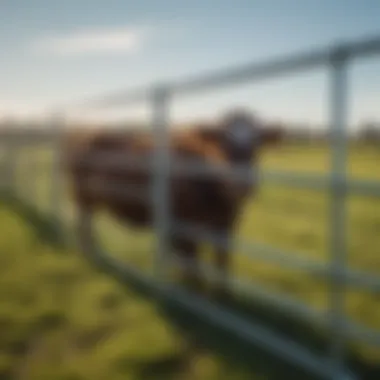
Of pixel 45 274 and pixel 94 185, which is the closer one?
pixel 45 274

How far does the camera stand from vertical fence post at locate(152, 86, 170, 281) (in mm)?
2826

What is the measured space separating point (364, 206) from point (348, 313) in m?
3.03

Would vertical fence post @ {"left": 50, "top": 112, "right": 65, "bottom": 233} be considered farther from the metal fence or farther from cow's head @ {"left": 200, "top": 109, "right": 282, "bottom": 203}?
the metal fence

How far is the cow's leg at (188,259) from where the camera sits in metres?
2.79

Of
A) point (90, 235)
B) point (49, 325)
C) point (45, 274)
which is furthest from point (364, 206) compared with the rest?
point (49, 325)

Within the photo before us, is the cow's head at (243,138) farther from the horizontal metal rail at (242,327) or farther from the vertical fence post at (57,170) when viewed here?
the vertical fence post at (57,170)

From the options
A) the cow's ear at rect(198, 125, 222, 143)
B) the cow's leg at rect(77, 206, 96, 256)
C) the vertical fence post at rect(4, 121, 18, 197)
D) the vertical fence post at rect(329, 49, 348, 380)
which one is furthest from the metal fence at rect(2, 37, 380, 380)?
the vertical fence post at rect(4, 121, 18, 197)

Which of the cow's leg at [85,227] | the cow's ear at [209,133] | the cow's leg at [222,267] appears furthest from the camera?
the cow's leg at [85,227]

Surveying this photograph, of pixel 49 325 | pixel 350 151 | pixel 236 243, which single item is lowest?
pixel 49 325

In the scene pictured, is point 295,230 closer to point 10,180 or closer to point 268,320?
point 268,320

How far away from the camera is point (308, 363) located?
187cm

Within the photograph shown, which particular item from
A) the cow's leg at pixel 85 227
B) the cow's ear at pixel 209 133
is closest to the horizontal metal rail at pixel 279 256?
the cow's ear at pixel 209 133

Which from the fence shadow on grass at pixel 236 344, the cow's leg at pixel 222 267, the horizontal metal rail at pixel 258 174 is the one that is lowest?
the fence shadow on grass at pixel 236 344

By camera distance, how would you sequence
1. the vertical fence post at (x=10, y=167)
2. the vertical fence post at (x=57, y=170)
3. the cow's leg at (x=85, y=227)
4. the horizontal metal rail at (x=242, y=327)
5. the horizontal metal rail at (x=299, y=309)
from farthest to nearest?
the vertical fence post at (x=10, y=167) → the vertical fence post at (x=57, y=170) → the cow's leg at (x=85, y=227) → the horizontal metal rail at (x=242, y=327) → the horizontal metal rail at (x=299, y=309)
